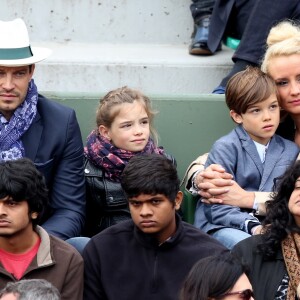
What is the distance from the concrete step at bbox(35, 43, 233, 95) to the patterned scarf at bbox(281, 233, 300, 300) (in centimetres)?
208

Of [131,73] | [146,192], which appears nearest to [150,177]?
[146,192]

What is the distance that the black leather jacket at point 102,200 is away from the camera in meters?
5.38

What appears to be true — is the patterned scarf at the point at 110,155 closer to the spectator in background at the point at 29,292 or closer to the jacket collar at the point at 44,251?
the jacket collar at the point at 44,251

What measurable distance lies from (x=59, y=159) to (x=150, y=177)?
72 cm

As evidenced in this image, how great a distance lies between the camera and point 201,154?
19.7 ft

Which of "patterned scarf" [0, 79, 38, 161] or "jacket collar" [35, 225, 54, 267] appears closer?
"jacket collar" [35, 225, 54, 267]

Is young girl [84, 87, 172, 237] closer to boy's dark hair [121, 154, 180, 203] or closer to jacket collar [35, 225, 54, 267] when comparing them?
boy's dark hair [121, 154, 180, 203]

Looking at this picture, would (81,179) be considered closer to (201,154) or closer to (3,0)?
(201,154)

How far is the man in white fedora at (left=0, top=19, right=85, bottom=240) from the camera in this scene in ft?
17.4

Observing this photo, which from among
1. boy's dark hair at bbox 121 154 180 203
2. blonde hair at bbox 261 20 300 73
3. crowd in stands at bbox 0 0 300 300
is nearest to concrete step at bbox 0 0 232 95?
crowd in stands at bbox 0 0 300 300

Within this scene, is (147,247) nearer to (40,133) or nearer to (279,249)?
(279,249)

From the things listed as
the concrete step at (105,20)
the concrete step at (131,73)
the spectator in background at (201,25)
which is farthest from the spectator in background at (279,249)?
the concrete step at (105,20)

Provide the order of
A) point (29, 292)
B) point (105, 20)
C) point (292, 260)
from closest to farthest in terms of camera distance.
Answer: point (29, 292)
point (292, 260)
point (105, 20)

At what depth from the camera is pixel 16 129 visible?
530 cm
